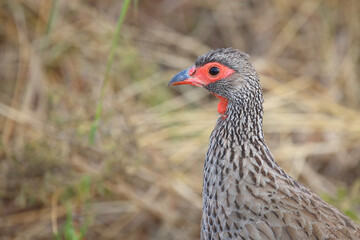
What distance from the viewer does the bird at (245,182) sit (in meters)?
2.69

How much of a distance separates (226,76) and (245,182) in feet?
1.83

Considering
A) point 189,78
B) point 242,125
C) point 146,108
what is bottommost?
point 242,125

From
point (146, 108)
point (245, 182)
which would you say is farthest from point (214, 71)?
point (146, 108)

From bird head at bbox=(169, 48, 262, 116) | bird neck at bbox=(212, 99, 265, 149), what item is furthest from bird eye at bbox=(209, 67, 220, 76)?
bird neck at bbox=(212, 99, 265, 149)

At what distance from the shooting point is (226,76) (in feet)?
9.78

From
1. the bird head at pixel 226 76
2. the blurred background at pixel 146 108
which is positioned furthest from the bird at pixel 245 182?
the blurred background at pixel 146 108

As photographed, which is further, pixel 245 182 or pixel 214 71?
pixel 214 71

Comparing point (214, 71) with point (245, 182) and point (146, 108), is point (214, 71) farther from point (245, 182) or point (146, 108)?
point (146, 108)

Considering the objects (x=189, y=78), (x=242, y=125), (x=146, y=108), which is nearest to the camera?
(x=242, y=125)

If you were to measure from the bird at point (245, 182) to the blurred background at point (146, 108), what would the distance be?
86cm

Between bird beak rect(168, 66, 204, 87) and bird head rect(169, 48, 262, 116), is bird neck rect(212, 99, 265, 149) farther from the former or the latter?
bird beak rect(168, 66, 204, 87)

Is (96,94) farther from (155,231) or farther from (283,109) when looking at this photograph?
(283,109)

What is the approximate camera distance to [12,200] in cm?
443

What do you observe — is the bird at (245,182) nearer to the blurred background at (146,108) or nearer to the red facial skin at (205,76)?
the red facial skin at (205,76)
